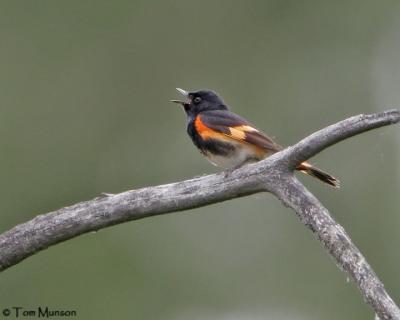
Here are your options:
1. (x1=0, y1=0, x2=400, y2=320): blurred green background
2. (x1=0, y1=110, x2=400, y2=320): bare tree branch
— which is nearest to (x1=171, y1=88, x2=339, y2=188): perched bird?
(x1=0, y1=110, x2=400, y2=320): bare tree branch

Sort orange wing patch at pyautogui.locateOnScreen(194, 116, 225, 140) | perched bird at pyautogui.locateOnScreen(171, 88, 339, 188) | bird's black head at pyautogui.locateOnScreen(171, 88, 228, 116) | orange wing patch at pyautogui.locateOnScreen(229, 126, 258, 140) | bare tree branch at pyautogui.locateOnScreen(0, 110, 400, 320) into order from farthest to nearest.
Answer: bird's black head at pyautogui.locateOnScreen(171, 88, 228, 116), orange wing patch at pyautogui.locateOnScreen(194, 116, 225, 140), orange wing patch at pyautogui.locateOnScreen(229, 126, 258, 140), perched bird at pyautogui.locateOnScreen(171, 88, 339, 188), bare tree branch at pyautogui.locateOnScreen(0, 110, 400, 320)

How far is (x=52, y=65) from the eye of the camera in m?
17.3

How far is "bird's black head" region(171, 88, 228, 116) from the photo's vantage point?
8.99 metres

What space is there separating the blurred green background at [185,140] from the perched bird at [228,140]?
6129mm

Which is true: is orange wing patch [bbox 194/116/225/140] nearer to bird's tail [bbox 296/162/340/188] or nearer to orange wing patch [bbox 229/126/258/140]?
orange wing patch [bbox 229/126/258/140]

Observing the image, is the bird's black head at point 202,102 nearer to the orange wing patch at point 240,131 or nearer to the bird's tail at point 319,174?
the orange wing patch at point 240,131

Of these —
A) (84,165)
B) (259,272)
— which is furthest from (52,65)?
(259,272)

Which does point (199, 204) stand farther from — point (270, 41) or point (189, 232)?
point (270, 41)

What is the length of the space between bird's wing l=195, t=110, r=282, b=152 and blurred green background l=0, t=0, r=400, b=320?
20.3 ft

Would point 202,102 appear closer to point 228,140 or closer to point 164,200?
point 228,140

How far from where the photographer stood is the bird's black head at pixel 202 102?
8992 millimetres

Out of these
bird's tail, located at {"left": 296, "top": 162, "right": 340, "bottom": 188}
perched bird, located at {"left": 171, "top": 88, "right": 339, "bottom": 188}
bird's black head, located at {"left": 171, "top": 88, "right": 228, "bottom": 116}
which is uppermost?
bird's black head, located at {"left": 171, "top": 88, "right": 228, "bottom": 116}

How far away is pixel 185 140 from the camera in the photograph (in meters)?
16.9

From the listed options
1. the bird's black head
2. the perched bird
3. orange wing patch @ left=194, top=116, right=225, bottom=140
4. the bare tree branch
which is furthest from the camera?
the bird's black head
